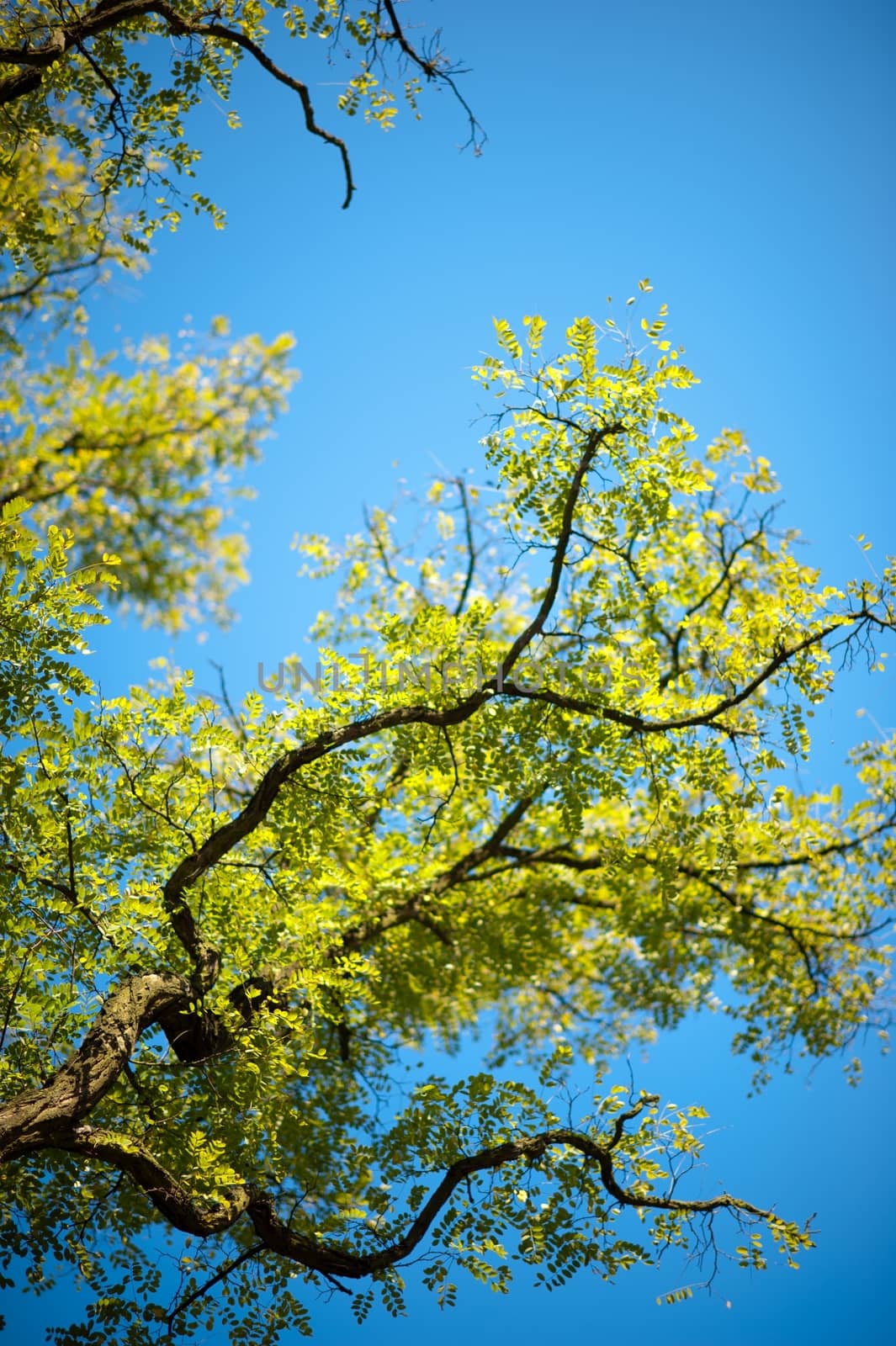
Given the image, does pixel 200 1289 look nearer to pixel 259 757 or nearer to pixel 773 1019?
pixel 259 757

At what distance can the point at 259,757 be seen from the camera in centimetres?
542

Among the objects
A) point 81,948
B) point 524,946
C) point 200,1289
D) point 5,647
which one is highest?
point 524,946

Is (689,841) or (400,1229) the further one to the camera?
(689,841)

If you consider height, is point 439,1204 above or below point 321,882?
below

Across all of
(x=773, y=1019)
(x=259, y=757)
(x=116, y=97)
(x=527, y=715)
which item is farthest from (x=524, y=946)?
(x=116, y=97)

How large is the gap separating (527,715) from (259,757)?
5.16 ft

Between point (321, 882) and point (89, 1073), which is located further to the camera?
point (321, 882)

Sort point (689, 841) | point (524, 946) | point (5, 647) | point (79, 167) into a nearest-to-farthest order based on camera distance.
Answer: point (5, 647), point (689, 841), point (524, 946), point (79, 167)

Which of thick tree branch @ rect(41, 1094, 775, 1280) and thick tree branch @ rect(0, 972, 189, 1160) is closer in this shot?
thick tree branch @ rect(0, 972, 189, 1160)

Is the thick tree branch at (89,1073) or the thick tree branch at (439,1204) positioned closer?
the thick tree branch at (89,1073)

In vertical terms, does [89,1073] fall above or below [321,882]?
below

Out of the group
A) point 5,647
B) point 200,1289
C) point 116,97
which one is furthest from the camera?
point 116,97

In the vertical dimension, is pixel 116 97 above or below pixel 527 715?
above

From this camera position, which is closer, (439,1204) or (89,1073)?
(89,1073)
